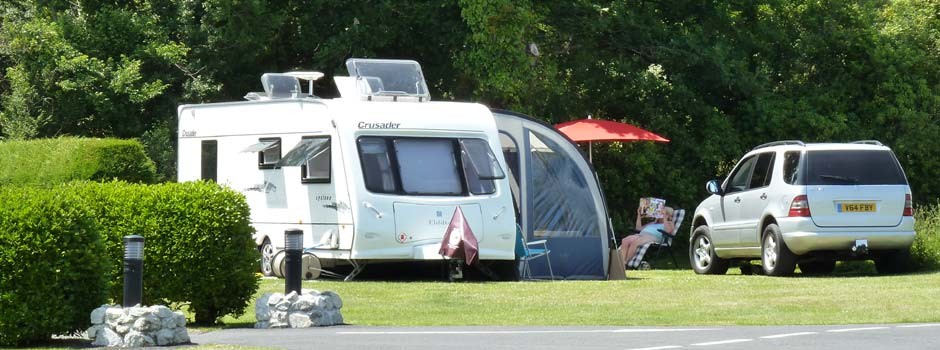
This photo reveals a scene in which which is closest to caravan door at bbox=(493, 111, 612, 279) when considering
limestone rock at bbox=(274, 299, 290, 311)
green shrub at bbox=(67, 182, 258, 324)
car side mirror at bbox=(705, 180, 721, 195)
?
car side mirror at bbox=(705, 180, 721, 195)

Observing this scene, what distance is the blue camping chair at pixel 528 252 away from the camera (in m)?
19.5

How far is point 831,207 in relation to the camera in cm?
1881

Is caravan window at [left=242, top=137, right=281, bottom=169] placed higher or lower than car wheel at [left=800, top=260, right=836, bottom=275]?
higher

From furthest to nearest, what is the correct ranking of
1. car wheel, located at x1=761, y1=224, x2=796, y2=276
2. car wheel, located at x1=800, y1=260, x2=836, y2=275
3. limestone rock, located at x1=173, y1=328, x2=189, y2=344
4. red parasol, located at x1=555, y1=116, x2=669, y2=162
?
red parasol, located at x1=555, y1=116, x2=669, y2=162 < car wheel, located at x1=800, y1=260, x2=836, y2=275 < car wheel, located at x1=761, y1=224, x2=796, y2=276 < limestone rock, located at x1=173, y1=328, x2=189, y2=344

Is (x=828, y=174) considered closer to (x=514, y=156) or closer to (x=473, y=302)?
(x=514, y=156)

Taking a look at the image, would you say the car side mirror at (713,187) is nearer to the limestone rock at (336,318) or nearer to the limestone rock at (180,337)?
the limestone rock at (336,318)

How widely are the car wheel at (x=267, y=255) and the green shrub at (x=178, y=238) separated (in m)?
6.75

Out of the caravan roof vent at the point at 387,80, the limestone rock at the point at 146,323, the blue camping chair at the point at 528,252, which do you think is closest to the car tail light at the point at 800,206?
the blue camping chair at the point at 528,252

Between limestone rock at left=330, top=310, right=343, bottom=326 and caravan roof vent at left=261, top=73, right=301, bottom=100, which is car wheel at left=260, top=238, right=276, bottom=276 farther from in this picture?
limestone rock at left=330, top=310, right=343, bottom=326

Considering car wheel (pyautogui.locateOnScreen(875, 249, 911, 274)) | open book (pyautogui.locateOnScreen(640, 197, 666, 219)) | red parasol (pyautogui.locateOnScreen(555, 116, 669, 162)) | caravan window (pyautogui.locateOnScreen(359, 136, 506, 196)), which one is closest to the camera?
→ caravan window (pyautogui.locateOnScreen(359, 136, 506, 196))

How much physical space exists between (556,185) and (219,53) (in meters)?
8.11

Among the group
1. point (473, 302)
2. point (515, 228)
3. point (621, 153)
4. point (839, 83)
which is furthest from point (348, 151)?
point (839, 83)

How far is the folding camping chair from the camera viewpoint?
23312 millimetres

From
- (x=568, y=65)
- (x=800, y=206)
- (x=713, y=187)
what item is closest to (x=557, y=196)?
(x=713, y=187)
